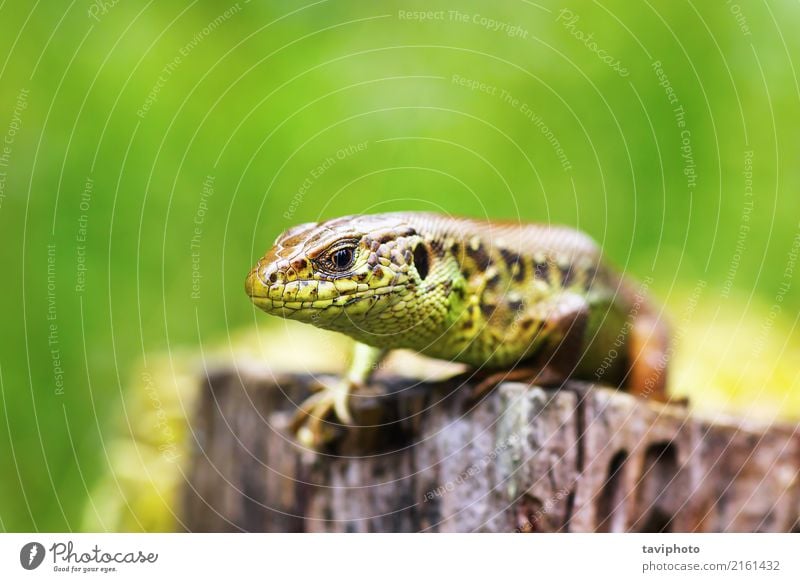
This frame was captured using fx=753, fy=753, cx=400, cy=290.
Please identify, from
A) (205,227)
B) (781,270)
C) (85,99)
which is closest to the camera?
(85,99)

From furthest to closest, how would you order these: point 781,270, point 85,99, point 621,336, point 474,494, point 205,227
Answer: point 781,270
point 205,227
point 85,99
point 621,336
point 474,494

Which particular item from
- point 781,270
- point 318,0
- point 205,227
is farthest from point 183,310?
point 781,270

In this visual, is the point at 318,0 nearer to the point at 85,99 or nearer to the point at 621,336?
the point at 85,99

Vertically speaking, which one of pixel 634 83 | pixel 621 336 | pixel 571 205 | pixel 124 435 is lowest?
pixel 124 435
